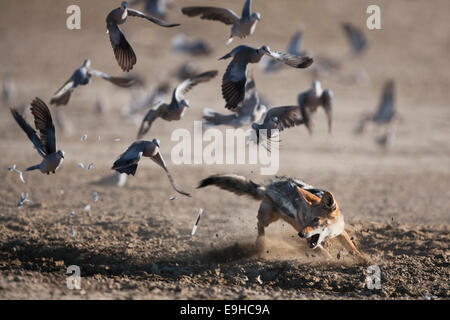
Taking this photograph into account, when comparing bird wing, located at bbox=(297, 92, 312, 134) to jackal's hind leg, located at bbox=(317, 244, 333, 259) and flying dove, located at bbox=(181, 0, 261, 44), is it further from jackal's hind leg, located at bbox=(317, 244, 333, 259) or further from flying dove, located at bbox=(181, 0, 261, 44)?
jackal's hind leg, located at bbox=(317, 244, 333, 259)

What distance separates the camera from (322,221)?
6.24m

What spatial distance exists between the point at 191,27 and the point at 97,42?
158 inches

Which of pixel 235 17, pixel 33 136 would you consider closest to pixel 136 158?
pixel 33 136

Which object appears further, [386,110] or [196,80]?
[386,110]

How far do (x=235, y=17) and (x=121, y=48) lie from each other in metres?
1.52

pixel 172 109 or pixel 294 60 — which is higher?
pixel 294 60

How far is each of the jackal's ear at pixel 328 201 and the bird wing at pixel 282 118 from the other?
142cm

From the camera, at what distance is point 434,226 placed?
27.9 feet

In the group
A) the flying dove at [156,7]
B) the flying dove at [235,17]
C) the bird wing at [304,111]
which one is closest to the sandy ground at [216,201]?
the bird wing at [304,111]

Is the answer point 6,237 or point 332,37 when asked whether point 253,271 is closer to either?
point 6,237

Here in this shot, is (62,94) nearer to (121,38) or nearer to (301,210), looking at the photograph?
(121,38)

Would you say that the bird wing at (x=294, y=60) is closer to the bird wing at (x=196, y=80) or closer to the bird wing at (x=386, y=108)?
the bird wing at (x=196, y=80)
